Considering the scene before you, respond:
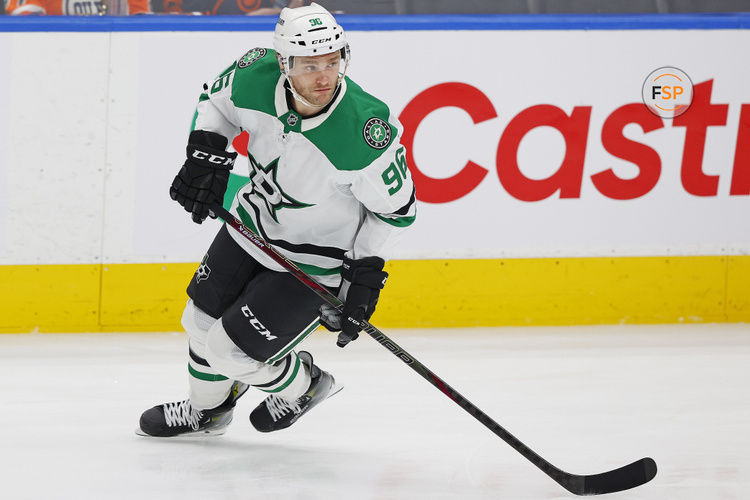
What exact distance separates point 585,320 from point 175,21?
2.01 m

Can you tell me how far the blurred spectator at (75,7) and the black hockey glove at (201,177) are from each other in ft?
5.63

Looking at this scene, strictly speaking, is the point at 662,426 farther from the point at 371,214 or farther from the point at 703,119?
the point at 703,119

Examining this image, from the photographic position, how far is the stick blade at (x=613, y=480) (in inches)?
97.5

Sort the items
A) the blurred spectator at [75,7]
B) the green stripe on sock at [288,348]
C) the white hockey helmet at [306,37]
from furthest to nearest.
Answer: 1. the blurred spectator at [75,7]
2. the green stripe on sock at [288,348]
3. the white hockey helmet at [306,37]

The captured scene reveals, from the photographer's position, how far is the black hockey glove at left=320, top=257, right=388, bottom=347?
2561mm

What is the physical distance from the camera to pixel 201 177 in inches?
101

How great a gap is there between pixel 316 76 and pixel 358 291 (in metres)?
0.51

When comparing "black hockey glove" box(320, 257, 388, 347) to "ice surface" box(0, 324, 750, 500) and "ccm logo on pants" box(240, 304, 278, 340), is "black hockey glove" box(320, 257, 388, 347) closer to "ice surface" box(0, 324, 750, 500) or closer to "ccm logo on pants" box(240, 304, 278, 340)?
"ccm logo on pants" box(240, 304, 278, 340)

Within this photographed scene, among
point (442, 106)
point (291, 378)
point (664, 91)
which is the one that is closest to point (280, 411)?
point (291, 378)

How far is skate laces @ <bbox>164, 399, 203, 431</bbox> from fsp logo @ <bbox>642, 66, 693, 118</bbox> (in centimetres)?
244

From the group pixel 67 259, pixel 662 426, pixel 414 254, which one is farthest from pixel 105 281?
pixel 662 426

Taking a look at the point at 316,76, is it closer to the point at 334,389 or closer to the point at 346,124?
the point at 346,124

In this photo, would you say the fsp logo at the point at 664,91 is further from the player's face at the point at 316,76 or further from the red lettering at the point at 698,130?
the player's face at the point at 316,76

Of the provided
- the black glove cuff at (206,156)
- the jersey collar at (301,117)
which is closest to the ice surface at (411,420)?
the black glove cuff at (206,156)
